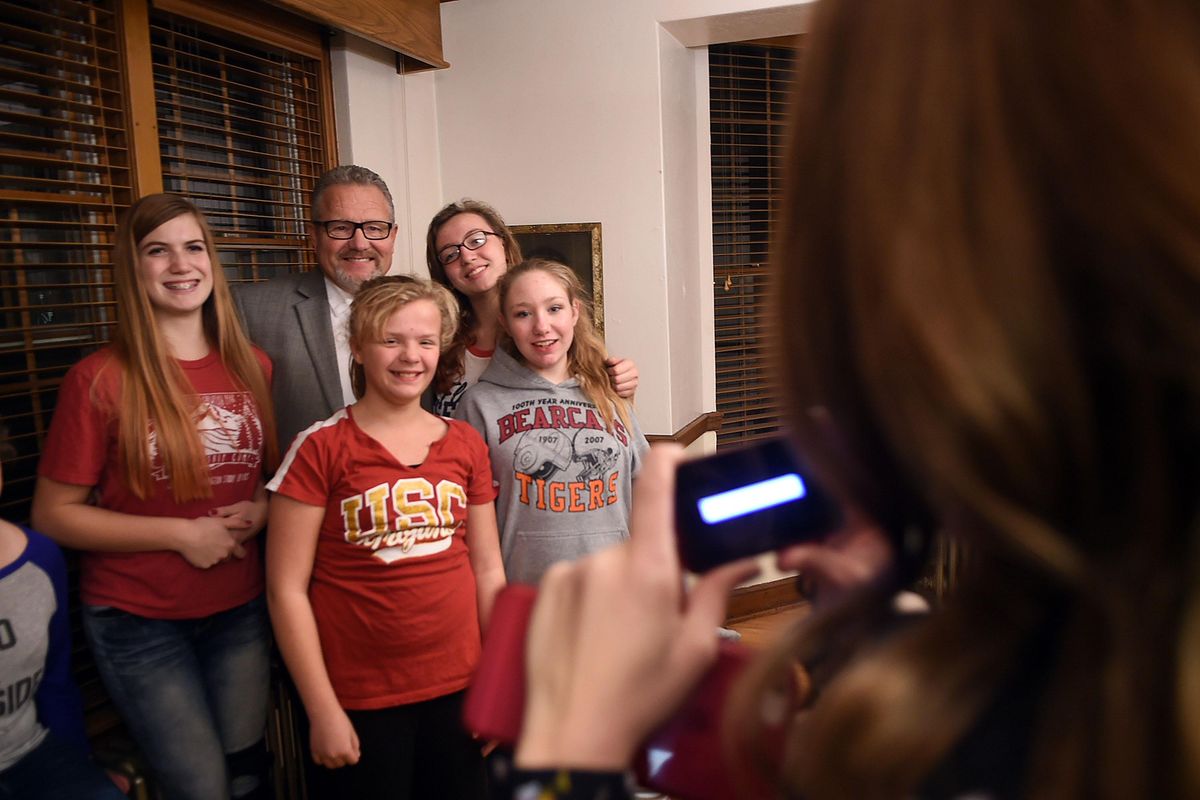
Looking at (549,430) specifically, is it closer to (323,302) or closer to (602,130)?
(323,302)

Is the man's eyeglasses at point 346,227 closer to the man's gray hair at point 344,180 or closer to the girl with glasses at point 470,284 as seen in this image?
the man's gray hair at point 344,180

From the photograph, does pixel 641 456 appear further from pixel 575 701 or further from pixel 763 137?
pixel 763 137

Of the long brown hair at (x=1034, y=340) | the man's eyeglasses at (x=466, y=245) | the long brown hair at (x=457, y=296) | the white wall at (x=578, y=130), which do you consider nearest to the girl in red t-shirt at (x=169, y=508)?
the long brown hair at (x=457, y=296)

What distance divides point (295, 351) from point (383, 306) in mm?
476

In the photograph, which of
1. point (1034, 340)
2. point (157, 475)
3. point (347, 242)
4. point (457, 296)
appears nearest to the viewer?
point (1034, 340)

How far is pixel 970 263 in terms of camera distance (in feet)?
1.17

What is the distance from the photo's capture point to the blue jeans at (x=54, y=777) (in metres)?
1.53

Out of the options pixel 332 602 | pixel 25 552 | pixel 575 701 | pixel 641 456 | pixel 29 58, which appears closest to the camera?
pixel 575 701

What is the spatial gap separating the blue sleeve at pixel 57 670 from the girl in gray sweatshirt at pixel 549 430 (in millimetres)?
902

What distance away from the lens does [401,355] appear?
181 cm

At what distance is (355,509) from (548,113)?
Answer: 2.06m

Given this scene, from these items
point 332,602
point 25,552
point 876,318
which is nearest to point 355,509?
point 332,602

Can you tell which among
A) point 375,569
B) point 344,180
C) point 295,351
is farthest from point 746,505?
point 344,180

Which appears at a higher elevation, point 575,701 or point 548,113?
point 548,113
